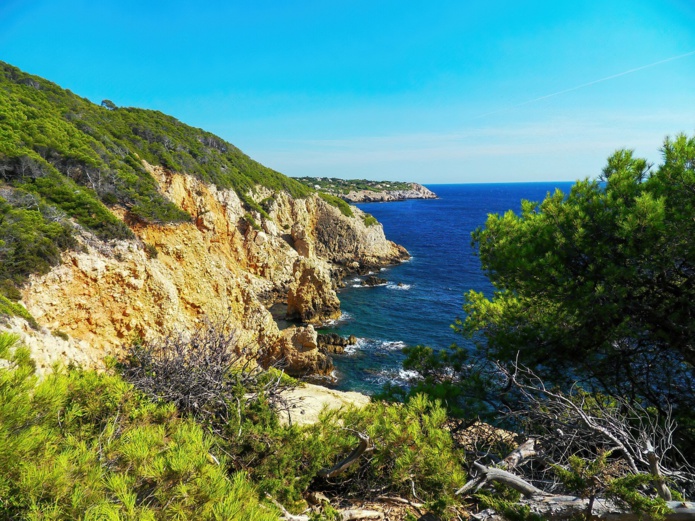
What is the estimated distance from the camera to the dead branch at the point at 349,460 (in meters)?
5.02

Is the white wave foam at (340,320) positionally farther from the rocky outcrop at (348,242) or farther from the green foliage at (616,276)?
the green foliage at (616,276)

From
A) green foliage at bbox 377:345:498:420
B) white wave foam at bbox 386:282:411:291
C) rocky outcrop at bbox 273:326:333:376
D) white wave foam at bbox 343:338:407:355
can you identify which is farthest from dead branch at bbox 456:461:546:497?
white wave foam at bbox 386:282:411:291

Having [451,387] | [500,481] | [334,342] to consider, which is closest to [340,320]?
[334,342]

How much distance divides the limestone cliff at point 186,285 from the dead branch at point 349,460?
13.3 feet

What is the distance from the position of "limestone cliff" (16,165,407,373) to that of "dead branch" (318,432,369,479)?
13.3 feet

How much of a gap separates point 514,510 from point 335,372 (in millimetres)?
18613

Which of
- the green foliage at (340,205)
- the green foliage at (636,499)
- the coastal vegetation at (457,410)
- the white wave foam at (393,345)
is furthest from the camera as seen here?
the green foliage at (340,205)

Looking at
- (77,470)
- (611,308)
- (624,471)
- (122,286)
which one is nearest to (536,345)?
(611,308)

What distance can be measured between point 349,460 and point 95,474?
3330 mm

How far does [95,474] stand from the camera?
2684 mm

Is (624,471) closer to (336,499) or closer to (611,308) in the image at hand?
(611,308)

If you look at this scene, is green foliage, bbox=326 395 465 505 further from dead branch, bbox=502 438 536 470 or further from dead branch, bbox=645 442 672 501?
dead branch, bbox=645 442 672 501

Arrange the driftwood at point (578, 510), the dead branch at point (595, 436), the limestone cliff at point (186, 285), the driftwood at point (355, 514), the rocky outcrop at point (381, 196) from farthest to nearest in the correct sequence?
1. the rocky outcrop at point (381, 196)
2. the limestone cliff at point (186, 285)
3. the driftwood at point (355, 514)
4. the dead branch at point (595, 436)
5. the driftwood at point (578, 510)

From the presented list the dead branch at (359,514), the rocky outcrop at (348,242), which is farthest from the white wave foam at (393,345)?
the rocky outcrop at (348,242)
